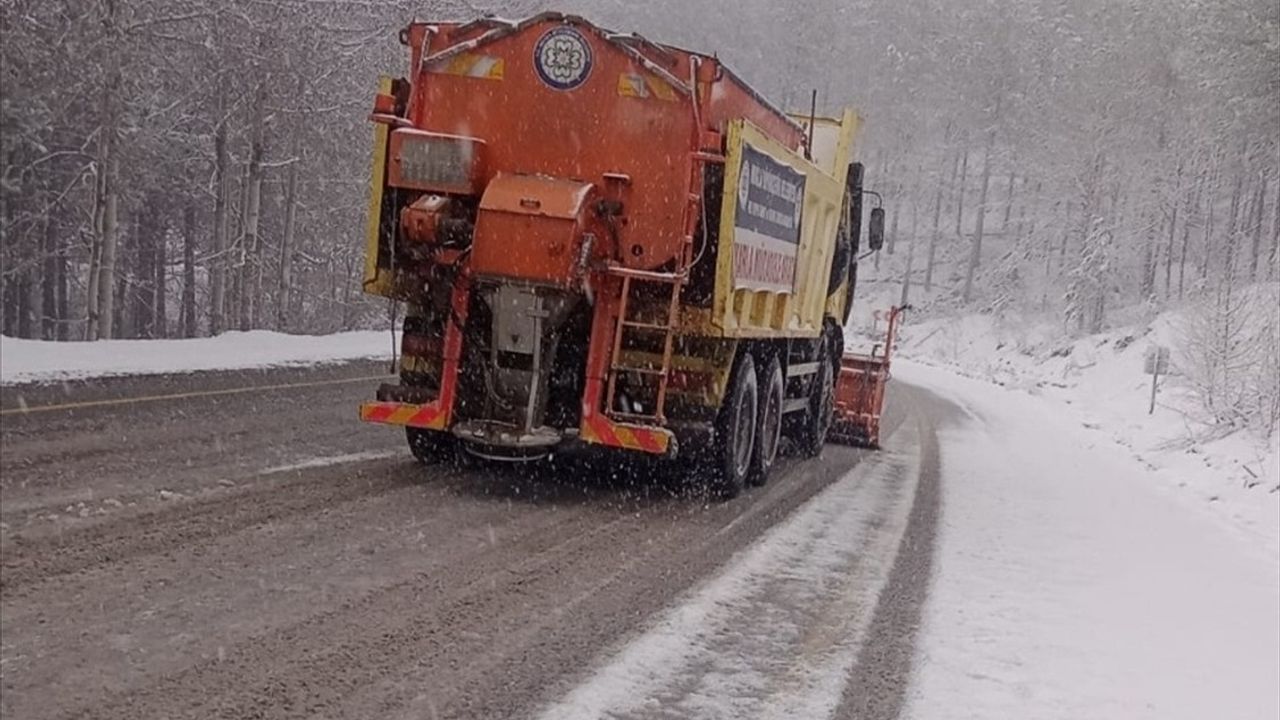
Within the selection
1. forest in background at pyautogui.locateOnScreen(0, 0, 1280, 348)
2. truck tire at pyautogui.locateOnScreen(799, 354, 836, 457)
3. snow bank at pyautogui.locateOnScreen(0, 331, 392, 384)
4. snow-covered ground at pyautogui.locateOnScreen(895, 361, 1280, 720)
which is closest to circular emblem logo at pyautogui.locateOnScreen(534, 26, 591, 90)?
snow-covered ground at pyautogui.locateOnScreen(895, 361, 1280, 720)

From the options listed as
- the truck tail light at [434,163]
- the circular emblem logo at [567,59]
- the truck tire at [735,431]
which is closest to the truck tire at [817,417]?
the truck tire at [735,431]

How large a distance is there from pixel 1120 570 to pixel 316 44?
20592mm

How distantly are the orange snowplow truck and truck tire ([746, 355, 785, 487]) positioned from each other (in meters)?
1.42

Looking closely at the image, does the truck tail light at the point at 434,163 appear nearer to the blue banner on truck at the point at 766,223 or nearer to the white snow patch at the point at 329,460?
the blue banner on truck at the point at 766,223

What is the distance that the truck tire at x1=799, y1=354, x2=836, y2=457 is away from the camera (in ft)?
41.8

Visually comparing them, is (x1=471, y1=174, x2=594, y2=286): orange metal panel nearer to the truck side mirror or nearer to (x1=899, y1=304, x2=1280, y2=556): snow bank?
the truck side mirror

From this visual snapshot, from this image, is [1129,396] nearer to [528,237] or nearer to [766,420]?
[766,420]

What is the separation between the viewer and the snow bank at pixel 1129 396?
12969mm

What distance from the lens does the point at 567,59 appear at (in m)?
7.99

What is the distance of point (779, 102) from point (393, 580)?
60.7 m

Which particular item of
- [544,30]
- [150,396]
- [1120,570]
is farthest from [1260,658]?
[150,396]

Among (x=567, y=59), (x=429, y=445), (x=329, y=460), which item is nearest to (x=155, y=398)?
(x=329, y=460)

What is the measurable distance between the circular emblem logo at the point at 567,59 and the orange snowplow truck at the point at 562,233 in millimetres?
14

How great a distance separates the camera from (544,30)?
805 cm
